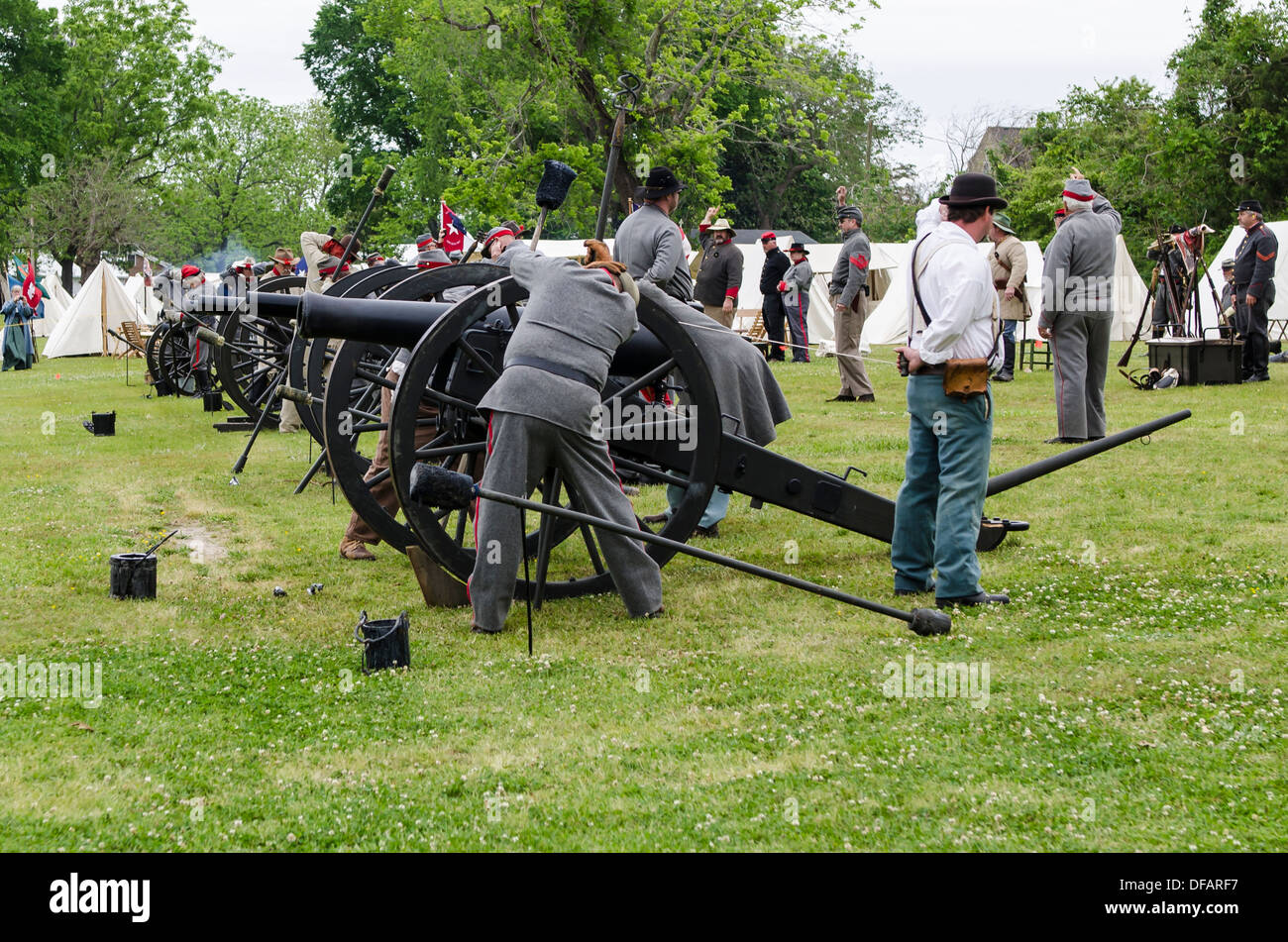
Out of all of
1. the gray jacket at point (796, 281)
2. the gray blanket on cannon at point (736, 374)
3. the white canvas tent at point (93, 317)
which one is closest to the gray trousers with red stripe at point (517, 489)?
the gray blanket on cannon at point (736, 374)

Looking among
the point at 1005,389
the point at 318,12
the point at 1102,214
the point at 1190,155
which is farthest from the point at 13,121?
the point at 1102,214

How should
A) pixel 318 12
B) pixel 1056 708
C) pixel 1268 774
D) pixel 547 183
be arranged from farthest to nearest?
pixel 318 12 < pixel 547 183 < pixel 1056 708 < pixel 1268 774

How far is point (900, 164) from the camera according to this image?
62938 mm

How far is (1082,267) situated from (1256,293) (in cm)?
587

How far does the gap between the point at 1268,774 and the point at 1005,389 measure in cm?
1186

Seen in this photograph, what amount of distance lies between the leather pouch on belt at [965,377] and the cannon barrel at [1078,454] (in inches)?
24.7

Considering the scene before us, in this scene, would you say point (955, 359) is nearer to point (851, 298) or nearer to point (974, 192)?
point (974, 192)

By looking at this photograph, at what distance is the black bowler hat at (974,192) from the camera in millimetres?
5770

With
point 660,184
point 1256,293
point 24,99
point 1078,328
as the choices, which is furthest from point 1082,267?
point 24,99

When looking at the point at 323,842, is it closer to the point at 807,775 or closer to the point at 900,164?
the point at 807,775

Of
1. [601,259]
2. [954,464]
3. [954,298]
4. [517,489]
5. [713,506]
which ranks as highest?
[601,259]

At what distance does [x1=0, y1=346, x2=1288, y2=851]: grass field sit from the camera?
3.61 metres

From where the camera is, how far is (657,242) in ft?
27.9

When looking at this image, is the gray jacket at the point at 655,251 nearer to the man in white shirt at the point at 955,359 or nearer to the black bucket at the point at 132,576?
the man in white shirt at the point at 955,359
